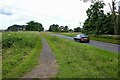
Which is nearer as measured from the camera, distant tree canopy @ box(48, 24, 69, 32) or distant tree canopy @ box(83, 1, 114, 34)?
distant tree canopy @ box(83, 1, 114, 34)

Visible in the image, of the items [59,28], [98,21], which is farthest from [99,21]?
[59,28]

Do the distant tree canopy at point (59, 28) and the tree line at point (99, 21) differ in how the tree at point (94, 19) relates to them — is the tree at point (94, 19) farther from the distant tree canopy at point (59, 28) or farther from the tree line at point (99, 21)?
the distant tree canopy at point (59, 28)

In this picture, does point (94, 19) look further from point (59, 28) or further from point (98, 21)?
point (59, 28)

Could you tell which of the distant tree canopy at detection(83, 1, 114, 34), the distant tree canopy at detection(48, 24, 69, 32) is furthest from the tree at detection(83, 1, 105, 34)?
the distant tree canopy at detection(48, 24, 69, 32)

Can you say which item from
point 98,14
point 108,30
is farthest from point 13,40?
point 98,14

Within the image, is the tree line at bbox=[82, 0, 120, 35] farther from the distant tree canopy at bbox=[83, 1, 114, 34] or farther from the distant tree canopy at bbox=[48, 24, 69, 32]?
the distant tree canopy at bbox=[48, 24, 69, 32]

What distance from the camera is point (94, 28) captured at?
7069cm

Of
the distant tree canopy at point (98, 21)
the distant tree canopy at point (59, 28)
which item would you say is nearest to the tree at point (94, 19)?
the distant tree canopy at point (98, 21)

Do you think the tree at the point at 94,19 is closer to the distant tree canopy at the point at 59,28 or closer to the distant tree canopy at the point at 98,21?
the distant tree canopy at the point at 98,21

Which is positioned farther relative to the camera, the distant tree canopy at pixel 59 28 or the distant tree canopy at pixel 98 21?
the distant tree canopy at pixel 59 28

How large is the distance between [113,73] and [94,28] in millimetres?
59683

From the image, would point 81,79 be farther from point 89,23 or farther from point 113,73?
point 89,23

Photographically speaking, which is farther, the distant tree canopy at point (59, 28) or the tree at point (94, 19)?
the distant tree canopy at point (59, 28)

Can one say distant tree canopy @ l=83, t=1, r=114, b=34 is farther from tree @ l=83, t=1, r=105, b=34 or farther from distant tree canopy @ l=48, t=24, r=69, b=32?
distant tree canopy @ l=48, t=24, r=69, b=32
